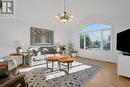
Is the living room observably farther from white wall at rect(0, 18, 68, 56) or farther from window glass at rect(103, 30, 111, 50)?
window glass at rect(103, 30, 111, 50)

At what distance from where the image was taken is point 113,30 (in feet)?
25.1

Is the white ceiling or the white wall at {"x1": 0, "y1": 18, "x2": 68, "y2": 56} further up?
the white ceiling

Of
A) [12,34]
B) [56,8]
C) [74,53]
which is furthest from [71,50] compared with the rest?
[12,34]

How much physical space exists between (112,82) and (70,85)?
1.42 meters

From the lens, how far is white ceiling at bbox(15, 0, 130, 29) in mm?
6111

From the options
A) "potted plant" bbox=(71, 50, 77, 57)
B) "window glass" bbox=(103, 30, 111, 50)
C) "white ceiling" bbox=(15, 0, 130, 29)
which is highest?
"white ceiling" bbox=(15, 0, 130, 29)

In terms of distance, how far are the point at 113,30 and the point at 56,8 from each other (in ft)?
11.4

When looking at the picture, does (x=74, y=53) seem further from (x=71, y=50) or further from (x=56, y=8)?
(x=56, y=8)

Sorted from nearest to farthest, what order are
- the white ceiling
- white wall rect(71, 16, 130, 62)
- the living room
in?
1. the white ceiling
2. the living room
3. white wall rect(71, 16, 130, 62)

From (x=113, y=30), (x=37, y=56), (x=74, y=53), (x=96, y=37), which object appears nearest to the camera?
(x=37, y=56)

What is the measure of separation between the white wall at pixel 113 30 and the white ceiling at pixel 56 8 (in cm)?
41

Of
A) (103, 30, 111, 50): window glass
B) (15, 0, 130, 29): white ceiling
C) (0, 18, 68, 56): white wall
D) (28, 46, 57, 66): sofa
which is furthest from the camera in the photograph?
(103, 30, 111, 50): window glass

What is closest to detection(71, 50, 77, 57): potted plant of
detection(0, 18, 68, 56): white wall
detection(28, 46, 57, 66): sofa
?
detection(28, 46, 57, 66): sofa

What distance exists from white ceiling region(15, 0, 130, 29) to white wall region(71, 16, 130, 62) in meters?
0.41
